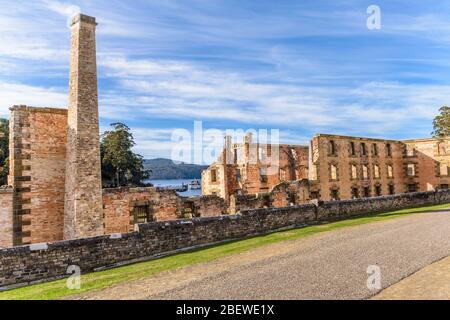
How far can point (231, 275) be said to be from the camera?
11.5m

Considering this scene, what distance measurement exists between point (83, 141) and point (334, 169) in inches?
1075

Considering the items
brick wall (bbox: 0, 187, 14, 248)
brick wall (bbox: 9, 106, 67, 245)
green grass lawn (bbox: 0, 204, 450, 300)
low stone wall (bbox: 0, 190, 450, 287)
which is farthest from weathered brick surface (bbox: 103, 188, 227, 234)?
green grass lawn (bbox: 0, 204, 450, 300)

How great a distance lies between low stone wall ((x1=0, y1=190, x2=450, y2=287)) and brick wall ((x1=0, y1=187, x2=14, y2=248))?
7.09m

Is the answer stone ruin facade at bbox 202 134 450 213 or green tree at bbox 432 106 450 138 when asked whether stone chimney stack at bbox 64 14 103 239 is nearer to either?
stone ruin facade at bbox 202 134 450 213

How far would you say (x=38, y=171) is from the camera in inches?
786

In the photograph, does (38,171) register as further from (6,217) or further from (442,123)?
(442,123)

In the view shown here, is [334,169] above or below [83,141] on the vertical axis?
below

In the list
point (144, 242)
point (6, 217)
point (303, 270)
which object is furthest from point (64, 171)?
point (303, 270)

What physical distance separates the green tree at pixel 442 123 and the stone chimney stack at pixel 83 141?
166 ft

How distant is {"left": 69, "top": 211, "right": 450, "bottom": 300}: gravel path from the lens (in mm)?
9664

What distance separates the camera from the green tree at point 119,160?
53.2 metres

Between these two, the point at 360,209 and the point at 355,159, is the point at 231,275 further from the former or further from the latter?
the point at 355,159

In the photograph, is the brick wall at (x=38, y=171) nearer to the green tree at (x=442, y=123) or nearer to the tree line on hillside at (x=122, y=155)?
the tree line on hillside at (x=122, y=155)

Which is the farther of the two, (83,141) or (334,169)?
(334,169)
